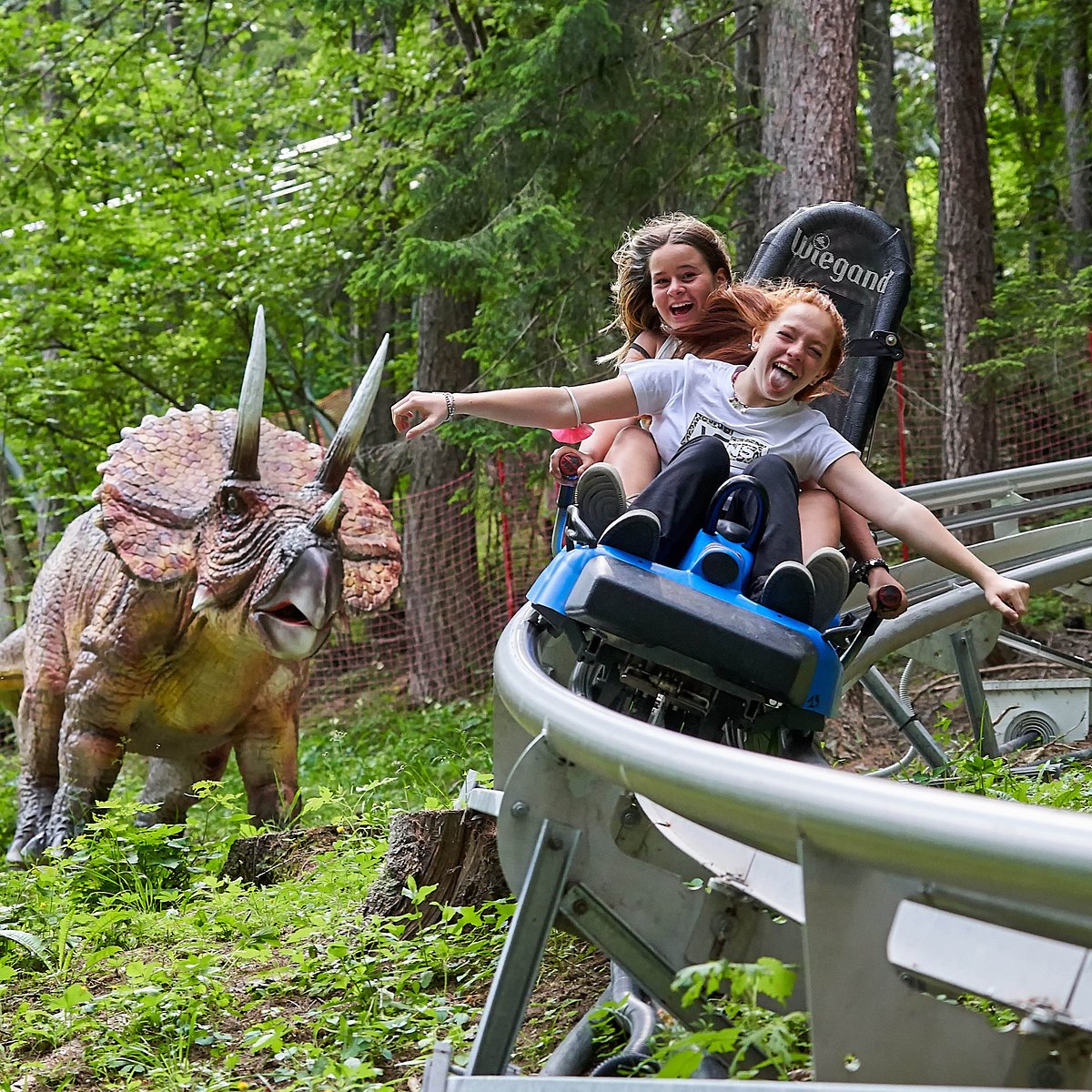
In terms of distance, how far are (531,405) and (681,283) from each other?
880mm

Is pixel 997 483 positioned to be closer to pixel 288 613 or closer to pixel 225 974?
pixel 288 613

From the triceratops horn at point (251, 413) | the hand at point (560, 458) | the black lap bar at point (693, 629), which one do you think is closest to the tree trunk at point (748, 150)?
the triceratops horn at point (251, 413)

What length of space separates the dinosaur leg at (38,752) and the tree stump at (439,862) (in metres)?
4.16

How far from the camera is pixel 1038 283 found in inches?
497

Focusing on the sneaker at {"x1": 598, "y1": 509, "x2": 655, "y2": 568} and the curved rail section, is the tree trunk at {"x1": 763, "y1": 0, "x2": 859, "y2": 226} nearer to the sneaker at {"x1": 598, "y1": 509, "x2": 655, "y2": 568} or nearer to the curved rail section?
the sneaker at {"x1": 598, "y1": 509, "x2": 655, "y2": 568}

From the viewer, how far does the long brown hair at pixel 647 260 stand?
172 inches

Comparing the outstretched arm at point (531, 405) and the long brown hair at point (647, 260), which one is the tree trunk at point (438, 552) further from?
the outstretched arm at point (531, 405)

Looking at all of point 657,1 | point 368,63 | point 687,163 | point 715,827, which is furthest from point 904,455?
point 715,827

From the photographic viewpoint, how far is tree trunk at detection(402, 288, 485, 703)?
40.1 ft

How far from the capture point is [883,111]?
653 inches

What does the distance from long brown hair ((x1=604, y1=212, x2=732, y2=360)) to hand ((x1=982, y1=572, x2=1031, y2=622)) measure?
1.62 metres

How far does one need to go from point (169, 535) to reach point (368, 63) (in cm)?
861

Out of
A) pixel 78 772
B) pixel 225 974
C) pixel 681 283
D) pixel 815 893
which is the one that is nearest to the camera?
pixel 815 893

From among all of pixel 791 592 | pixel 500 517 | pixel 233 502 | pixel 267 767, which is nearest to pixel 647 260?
pixel 791 592
